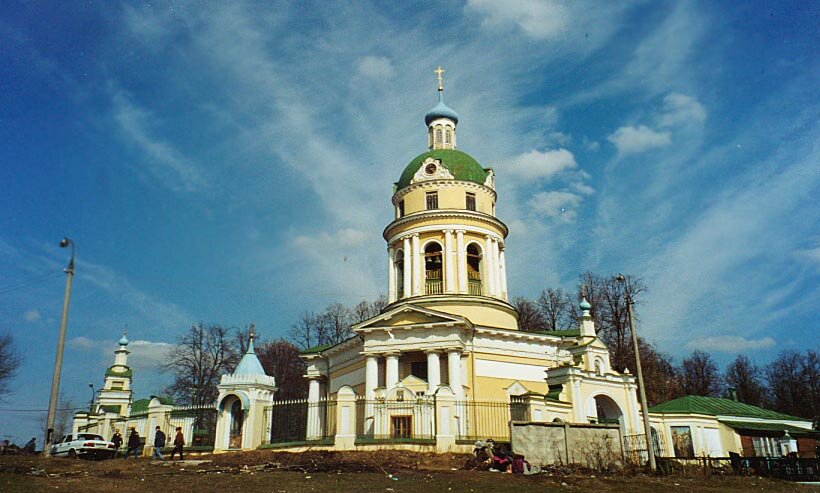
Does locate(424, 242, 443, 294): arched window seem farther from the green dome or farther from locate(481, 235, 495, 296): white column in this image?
the green dome

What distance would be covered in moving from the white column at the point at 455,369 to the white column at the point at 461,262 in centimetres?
481

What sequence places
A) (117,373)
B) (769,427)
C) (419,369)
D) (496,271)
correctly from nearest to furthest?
1. (419,369)
2. (496,271)
3. (769,427)
4. (117,373)

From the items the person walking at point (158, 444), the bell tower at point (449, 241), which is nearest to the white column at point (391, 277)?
the bell tower at point (449, 241)

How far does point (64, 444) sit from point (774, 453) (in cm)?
3529

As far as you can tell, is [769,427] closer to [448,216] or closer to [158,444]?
[448,216]

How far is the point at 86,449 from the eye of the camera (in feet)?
89.7

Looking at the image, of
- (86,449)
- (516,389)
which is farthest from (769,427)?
(86,449)

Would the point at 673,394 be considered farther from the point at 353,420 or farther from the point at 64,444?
the point at 64,444

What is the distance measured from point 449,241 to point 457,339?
6513 mm

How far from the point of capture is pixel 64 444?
28766 mm

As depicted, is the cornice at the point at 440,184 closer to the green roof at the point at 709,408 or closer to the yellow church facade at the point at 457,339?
the yellow church facade at the point at 457,339

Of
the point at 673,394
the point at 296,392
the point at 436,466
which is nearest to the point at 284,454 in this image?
the point at 436,466

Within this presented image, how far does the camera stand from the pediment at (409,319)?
29047 mm

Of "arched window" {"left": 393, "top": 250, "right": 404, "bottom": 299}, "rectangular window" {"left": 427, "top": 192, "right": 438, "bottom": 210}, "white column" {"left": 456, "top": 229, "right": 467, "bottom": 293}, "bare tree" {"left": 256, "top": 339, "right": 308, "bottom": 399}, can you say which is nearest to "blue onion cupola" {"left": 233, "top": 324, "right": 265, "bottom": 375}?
"arched window" {"left": 393, "top": 250, "right": 404, "bottom": 299}
